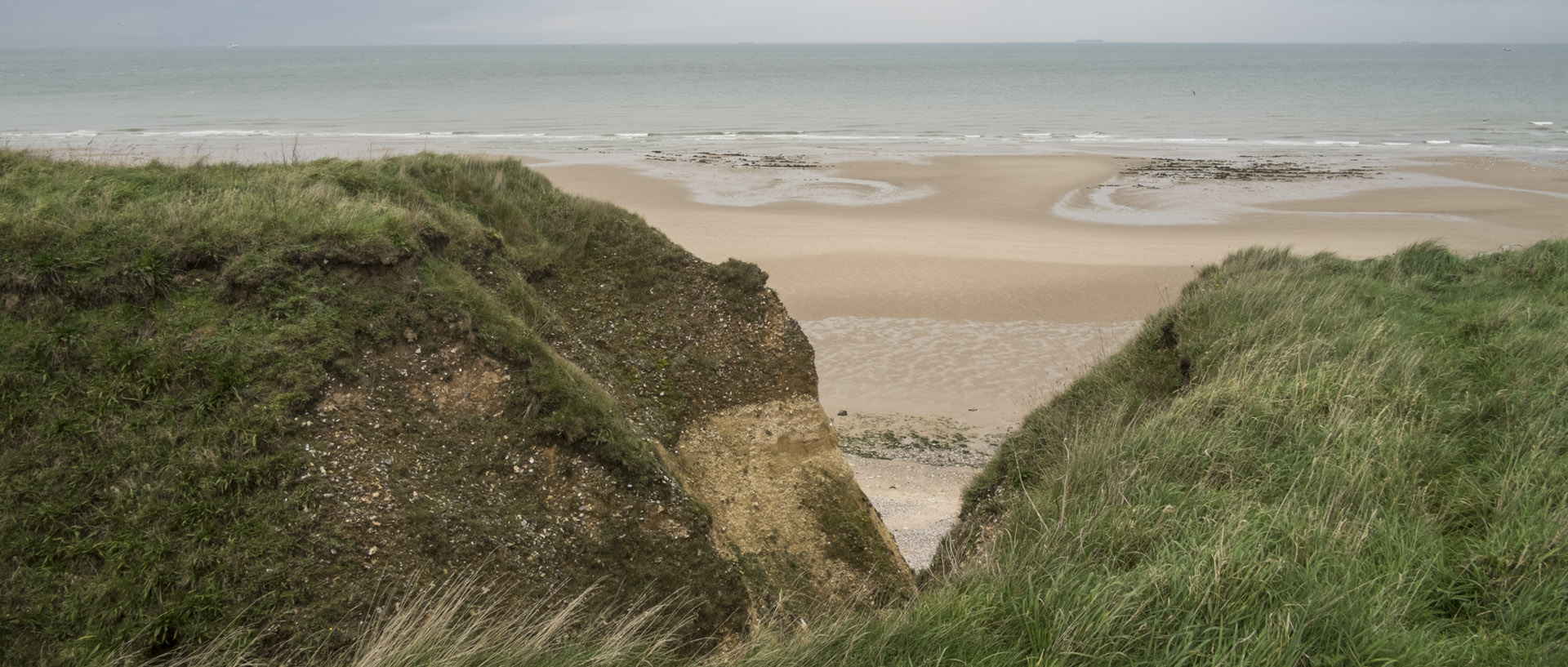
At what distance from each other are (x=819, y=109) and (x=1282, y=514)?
63326 mm

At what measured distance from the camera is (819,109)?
6606 cm

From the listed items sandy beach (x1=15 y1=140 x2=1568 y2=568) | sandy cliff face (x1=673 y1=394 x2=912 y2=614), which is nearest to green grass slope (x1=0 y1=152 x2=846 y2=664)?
sandy cliff face (x1=673 y1=394 x2=912 y2=614)

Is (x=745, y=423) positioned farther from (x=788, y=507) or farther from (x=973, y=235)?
(x=973, y=235)

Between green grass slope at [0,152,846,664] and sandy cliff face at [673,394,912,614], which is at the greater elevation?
green grass slope at [0,152,846,664]

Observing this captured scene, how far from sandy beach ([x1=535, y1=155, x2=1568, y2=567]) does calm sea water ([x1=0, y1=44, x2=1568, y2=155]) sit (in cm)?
962

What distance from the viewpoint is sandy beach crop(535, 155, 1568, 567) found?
15.8m

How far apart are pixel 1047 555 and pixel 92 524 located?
546 cm

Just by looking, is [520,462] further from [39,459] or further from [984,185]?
[984,185]

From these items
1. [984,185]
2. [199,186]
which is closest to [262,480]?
[199,186]

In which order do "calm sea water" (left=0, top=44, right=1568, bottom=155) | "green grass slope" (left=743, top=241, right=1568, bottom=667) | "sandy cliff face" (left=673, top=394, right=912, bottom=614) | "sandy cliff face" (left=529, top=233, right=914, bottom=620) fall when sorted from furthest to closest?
"calm sea water" (left=0, top=44, right=1568, bottom=155), "sandy cliff face" (left=529, top=233, right=914, bottom=620), "sandy cliff face" (left=673, top=394, right=912, bottom=614), "green grass slope" (left=743, top=241, right=1568, bottom=667)

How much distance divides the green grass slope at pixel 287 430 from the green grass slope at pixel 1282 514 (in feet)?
8.17

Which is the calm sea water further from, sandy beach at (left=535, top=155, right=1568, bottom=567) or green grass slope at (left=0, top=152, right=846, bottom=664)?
green grass slope at (left=0, top=152, right=846, bottom=664)

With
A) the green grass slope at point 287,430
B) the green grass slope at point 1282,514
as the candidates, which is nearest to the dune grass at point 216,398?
the green grass slope at point 287,430

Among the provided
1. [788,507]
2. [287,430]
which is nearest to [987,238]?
[788,507]
